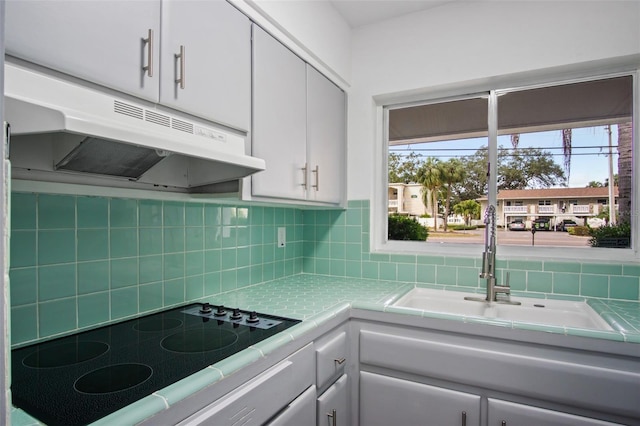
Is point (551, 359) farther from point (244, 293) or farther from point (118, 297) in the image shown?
point (118, 297)

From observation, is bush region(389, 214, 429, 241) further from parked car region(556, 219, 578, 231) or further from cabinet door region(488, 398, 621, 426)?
cabinet door region(488, 398, 621, 426)

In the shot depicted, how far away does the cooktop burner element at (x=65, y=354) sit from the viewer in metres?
Result: 0.95

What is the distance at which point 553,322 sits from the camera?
164 cm

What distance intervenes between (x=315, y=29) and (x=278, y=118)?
1.98 feet

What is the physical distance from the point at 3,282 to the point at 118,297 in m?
0.95

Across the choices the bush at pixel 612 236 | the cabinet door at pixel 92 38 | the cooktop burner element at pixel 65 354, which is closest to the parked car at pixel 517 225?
the bush at pixel 612 236

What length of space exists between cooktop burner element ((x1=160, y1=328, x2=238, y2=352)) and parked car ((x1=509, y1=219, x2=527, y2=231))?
1595 mm

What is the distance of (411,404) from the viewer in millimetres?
1460

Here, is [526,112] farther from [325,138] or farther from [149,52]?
[149,52]

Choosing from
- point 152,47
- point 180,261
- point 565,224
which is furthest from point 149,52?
point 565,224

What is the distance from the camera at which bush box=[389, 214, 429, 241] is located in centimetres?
220

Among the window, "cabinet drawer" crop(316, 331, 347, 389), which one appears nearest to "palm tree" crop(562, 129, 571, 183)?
the window

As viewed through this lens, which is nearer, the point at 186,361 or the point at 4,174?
the point at 4,174

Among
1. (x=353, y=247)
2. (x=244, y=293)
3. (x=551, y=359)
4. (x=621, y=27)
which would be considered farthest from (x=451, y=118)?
(x=244, y=293)
